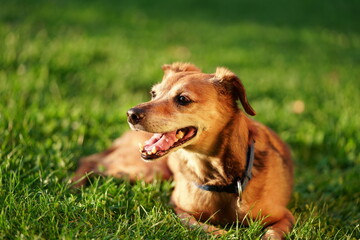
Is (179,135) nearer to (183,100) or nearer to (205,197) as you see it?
(183,100)

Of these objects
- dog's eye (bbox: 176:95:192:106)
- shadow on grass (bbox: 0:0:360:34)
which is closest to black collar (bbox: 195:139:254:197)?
dog's eye (bbox: 176:95:192:106)

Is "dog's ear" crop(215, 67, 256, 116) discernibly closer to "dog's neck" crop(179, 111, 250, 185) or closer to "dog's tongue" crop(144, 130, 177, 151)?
"dog's neck" crop(179, 111, 250, 185)

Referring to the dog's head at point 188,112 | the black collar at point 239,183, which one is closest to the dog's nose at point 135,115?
the dog's head at point 188,112

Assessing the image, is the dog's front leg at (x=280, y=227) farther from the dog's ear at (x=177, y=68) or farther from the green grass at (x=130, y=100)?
the dog's ear at (x=177, y=68)

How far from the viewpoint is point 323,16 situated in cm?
1202

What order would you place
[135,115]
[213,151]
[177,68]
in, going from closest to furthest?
[135,115], [213,151], [177,68]

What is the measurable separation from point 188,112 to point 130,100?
8.45 ft

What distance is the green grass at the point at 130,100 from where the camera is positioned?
8.88ft

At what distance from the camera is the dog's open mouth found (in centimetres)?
277

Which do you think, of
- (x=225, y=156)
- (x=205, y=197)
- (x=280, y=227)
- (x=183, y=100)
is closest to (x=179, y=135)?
(x=183, y=100)

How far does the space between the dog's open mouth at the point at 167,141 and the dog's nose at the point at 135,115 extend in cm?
19

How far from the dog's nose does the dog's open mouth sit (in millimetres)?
192

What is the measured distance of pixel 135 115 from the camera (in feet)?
8.76

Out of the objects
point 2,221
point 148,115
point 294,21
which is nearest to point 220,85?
point 148,115
